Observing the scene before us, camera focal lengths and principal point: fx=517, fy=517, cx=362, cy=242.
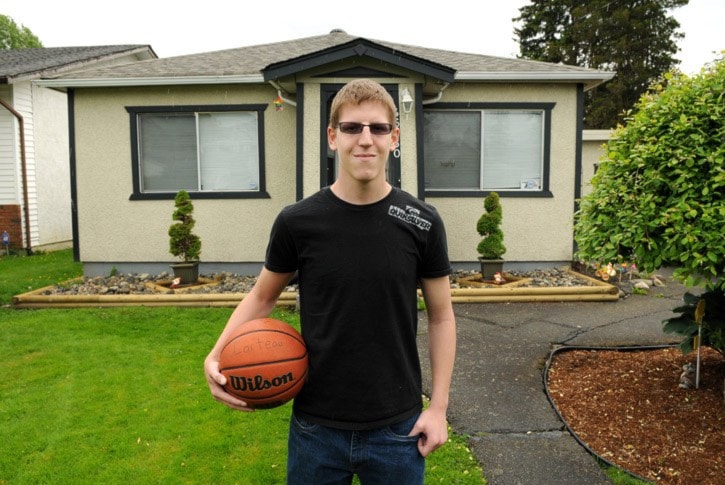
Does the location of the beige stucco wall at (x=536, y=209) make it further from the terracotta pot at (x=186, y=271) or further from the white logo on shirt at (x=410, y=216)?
the white logo on shirt at (x=410, y=216)

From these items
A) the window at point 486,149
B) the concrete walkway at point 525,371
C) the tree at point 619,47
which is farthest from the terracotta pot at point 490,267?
the tree at point 619,47

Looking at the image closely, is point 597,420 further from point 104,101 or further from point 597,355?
point 104,101

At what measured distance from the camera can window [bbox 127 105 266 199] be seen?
361 inches

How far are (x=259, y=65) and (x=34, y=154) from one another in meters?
7.39

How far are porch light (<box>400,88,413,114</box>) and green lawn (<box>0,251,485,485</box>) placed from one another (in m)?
3.97

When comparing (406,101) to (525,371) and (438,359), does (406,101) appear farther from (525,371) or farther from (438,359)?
(438,359)

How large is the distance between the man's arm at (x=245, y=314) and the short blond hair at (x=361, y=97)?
22.5 inches

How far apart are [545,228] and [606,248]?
562 centimetres

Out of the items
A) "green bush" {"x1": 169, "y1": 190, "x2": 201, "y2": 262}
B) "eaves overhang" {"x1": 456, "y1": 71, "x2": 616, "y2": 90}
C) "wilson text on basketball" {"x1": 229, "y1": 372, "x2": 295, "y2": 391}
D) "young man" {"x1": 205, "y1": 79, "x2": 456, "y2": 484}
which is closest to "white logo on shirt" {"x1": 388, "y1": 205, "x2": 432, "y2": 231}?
"young man" {"x1": 205, "y1": 79, "x2": 456, "y2": 484}

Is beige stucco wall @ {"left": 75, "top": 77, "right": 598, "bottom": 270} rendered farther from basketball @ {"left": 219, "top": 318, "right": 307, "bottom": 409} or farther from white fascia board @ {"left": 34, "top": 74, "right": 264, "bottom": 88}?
basketball @ {"left": 219, "top": 318, "right": 307, "bottom": 409}

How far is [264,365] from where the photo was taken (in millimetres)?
1772

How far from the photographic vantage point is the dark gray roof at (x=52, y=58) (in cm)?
1254

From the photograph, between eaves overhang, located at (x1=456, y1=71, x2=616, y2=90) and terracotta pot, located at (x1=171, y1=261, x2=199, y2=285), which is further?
eaves overhang, located at (x1=456, y1=71, x2=616, y2=90)

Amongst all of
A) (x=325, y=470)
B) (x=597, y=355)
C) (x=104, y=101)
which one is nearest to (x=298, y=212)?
(x=325, y=470)
